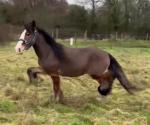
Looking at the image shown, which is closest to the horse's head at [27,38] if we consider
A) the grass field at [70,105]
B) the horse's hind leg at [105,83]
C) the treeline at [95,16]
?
the grass field at [70,105]

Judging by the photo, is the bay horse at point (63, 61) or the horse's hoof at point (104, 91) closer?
the bay horse at point (63, 61)

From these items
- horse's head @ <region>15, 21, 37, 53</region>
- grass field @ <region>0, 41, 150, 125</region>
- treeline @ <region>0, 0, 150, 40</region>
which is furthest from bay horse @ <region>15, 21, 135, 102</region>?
treeline @ <region>0, 0, 150, 40</region>

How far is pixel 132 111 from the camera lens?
8.27m

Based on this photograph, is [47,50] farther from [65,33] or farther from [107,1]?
[107,1]

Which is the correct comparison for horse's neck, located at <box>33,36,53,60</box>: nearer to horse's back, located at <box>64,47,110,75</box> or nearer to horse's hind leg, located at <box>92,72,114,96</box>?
horse's back, located at <box>64,47,110,75</box>

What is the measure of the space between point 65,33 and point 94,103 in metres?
39.3

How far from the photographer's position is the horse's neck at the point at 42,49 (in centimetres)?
872

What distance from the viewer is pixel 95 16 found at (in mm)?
52594

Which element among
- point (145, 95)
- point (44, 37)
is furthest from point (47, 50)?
point (145, 95)

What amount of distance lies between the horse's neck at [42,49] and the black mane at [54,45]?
0.08 m

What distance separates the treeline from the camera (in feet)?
159

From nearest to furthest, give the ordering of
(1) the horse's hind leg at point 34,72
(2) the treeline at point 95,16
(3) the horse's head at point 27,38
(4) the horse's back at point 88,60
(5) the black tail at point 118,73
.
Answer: (3) the horse's head at point 27,38
(1) the horse's hind leg at point 34,72
(4) the horse's back at point 88,60
(5) the black tail at point 118,73
(2) the treeline at point 95,16

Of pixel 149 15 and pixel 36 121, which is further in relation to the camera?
pixel 149 15

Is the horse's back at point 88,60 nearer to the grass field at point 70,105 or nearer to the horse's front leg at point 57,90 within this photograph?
the horse's front leg at point 57,90
